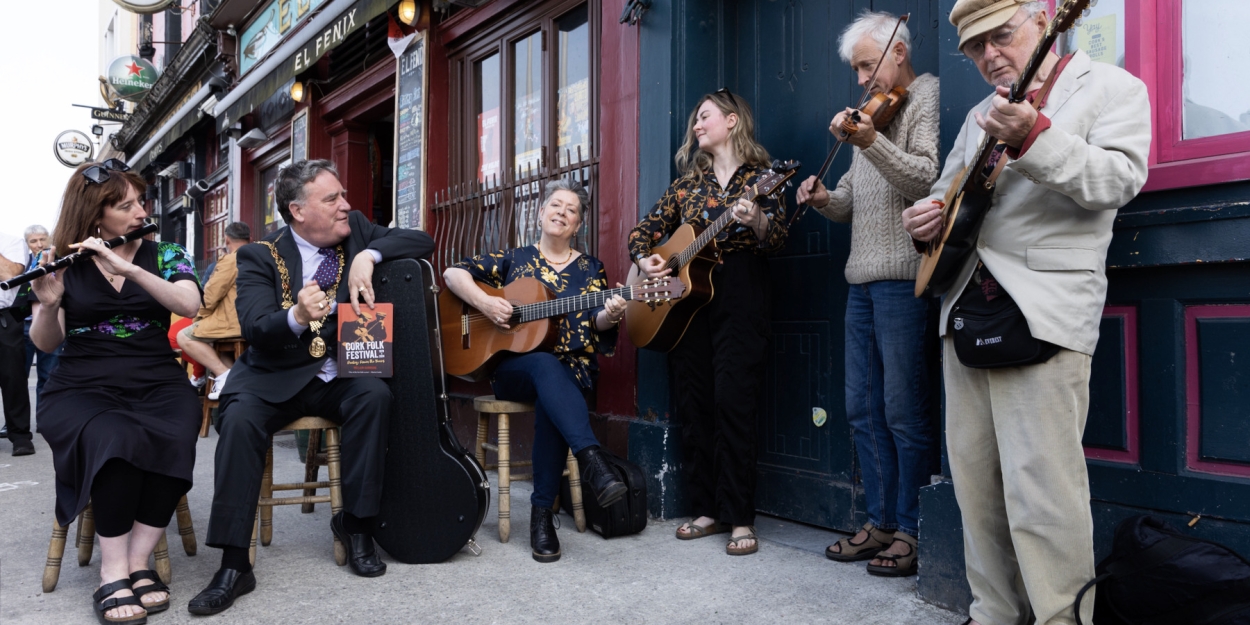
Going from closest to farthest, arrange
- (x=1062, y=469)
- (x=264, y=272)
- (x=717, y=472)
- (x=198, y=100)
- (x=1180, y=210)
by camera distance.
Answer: (x=1062, y=469)
(x=1180, y=210)
(x=264, y=272)
(x=717, y=472)
(x=198, y=100)

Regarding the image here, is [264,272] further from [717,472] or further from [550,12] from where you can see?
[550,12]

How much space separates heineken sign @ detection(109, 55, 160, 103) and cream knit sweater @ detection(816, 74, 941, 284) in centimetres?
1428

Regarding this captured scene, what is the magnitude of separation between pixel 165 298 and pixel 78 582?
107 centimetres

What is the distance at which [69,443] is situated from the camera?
2850 millimetres

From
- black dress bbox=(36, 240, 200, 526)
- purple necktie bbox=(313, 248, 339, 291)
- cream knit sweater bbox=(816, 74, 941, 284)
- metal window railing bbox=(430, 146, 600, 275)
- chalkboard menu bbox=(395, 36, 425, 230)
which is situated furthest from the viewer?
chalkboard menu bbox=(395, 36, 425, 230)

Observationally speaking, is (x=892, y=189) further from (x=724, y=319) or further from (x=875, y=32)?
(x=724, y=319)

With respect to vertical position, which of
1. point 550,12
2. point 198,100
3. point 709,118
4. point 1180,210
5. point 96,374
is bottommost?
point 96,374

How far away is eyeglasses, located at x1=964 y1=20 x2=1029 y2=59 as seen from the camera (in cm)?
213

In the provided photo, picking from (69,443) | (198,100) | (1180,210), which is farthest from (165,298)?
(198,100)

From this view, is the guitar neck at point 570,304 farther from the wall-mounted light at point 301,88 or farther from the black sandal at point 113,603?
the wall-mounted light at point 301,88

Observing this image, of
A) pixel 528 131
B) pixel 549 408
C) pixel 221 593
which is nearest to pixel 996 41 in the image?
pixel 549 408

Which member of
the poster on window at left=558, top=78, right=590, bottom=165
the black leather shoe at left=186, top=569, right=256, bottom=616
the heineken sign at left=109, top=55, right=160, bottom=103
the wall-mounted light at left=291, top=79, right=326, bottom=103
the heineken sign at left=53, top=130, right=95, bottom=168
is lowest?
the black leather shoe at left=186, top=569, right=256, bottom=616

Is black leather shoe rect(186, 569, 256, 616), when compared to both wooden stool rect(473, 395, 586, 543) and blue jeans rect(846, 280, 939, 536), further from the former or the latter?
blue jeans rect(846, 280, 939, 536)

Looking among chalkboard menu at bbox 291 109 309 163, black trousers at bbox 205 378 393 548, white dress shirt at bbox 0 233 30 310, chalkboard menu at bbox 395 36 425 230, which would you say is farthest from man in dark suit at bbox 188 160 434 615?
chalkboard menu at bbox 291 109 309 163
